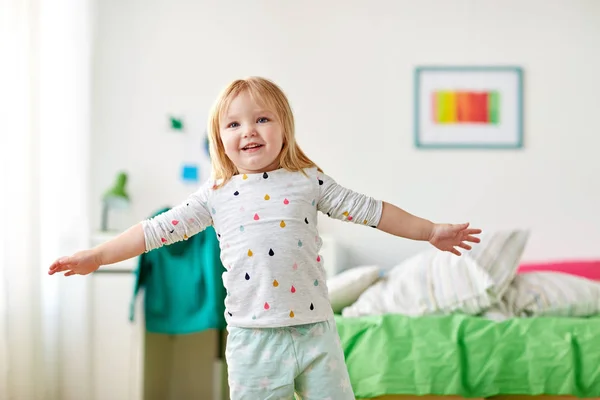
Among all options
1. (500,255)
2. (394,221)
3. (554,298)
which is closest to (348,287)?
(500,255)

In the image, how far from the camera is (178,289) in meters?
2.84

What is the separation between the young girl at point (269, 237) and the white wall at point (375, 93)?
1934mm

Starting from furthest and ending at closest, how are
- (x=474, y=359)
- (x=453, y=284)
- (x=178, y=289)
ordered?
(x=178, y=289), (x=453, y=284), (x=474, y=359)

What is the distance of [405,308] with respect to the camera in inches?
94.7

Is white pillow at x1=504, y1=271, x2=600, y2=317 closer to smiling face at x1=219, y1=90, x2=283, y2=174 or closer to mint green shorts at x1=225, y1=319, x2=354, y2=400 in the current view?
mint green shorts at x1=225, y1=319, x2=354, y2=400

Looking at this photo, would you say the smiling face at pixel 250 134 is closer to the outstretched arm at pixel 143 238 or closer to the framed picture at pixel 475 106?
the outstretched arm at pixel 143 238

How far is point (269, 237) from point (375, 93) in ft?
7.01

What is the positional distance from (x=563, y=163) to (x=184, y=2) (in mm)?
2016

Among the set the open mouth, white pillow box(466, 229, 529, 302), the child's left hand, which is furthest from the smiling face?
white pillow box(466, 229, 529, 302)

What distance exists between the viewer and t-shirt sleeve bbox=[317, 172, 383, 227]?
1516 mm

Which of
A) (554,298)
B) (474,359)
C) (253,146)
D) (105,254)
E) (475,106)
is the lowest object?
(474,359)

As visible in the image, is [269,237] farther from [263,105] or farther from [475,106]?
[475,106]

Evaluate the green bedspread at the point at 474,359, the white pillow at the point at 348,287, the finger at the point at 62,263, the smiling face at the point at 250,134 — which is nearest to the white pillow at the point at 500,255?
the green bedspread at the point at 474,359

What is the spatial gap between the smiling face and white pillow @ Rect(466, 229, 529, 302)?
1177 mm
